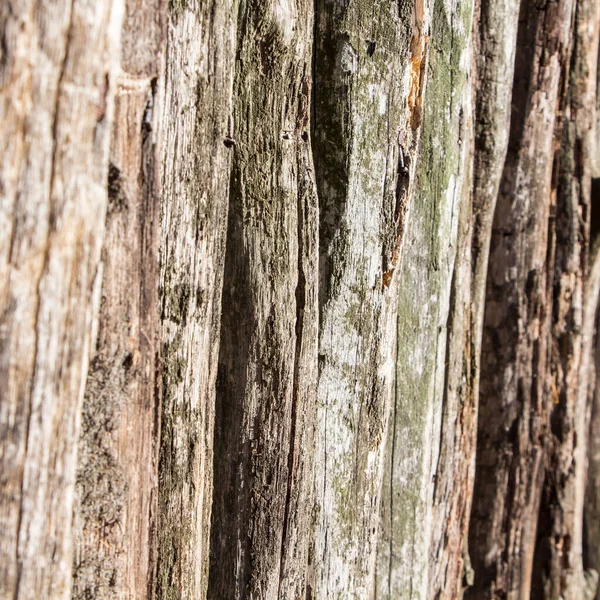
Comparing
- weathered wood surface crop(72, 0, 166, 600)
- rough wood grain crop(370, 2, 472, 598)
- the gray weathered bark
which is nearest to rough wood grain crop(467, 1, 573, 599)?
the gray weathered bark

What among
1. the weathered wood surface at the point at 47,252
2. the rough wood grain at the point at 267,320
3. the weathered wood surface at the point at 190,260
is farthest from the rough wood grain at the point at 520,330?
the weathered wood surface at the point at 47,252

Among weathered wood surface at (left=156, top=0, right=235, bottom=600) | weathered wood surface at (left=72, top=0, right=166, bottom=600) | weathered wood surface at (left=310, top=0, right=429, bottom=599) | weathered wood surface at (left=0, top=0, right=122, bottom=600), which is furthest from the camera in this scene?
weathered wood surface at (left=310, top=0, right=429, bottom=599)

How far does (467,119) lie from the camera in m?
1.90

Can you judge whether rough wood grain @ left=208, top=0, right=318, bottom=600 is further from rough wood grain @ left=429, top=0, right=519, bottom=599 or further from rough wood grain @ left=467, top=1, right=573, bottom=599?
rough wood grain @ left=467, top=1, right=573, bottom=599

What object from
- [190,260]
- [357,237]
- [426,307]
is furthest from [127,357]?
[426,307]

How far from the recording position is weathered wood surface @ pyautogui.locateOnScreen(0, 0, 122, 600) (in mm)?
905

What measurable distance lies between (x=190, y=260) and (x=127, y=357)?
255 millimetres

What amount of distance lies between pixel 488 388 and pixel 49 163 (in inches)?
70.3

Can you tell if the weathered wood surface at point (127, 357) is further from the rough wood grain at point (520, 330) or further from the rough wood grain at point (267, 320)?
the rough wood grain at point (520, 330)

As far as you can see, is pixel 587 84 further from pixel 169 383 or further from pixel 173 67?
pixel 169 383

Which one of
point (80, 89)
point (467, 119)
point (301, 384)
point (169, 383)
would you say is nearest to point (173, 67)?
point (80, 89)

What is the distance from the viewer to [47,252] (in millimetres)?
949

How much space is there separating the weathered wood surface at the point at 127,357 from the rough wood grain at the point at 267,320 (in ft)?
0.83

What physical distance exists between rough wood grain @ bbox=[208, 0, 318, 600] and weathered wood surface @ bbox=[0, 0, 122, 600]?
433 mm
